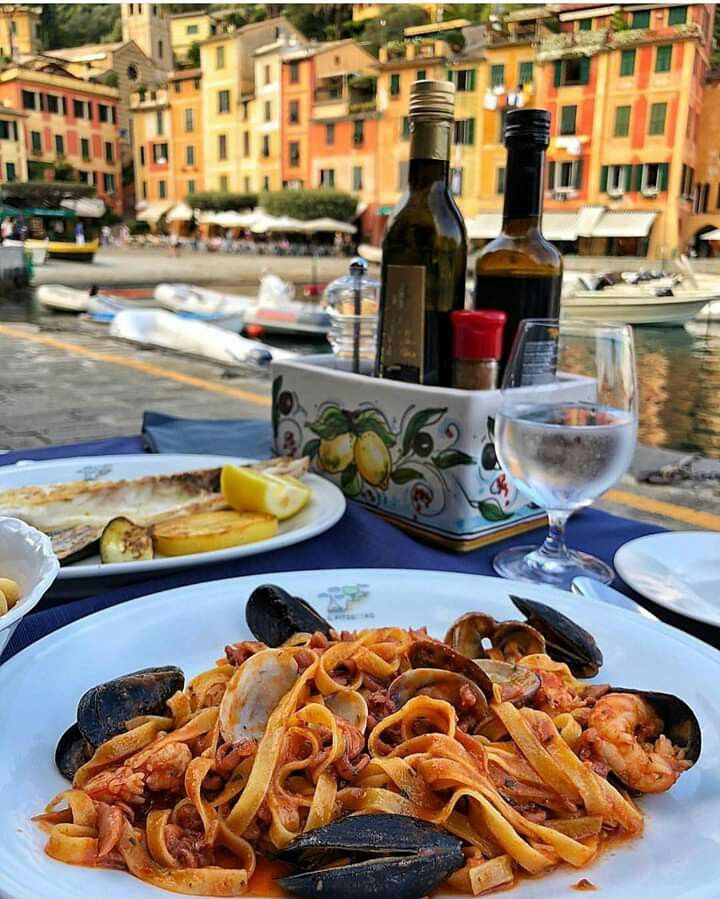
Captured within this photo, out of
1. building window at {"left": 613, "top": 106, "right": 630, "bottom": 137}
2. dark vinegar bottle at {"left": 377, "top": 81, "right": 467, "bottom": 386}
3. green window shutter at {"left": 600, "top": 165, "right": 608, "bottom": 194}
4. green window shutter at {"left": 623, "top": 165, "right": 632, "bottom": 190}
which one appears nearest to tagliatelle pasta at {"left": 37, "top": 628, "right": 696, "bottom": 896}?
dark vinegar bottle at {"left": 377, "top": 81, "right": 467, "bottom": 386}

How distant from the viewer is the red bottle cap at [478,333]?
45.3 inches

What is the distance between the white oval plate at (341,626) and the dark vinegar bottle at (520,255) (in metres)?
0.54

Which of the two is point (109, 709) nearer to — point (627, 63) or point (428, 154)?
point (428, 154)

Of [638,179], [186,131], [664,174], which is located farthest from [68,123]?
[664,174]

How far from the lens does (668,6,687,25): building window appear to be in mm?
15231

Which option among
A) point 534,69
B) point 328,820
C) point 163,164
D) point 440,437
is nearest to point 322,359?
point 440,437

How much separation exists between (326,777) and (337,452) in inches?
31.9

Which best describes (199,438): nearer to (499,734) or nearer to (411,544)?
(411,544)

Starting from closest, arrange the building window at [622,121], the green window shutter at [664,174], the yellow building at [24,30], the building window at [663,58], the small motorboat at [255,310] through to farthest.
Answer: the yellow building at [24,30]
the small motorboat at [255,310]
the building window at [663,58]
the green window shutter at [664,174]
the building window at [622,121]

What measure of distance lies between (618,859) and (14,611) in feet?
1.56

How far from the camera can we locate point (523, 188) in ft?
4.05

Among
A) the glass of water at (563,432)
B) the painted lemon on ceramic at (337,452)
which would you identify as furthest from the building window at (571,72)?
the glass of water at (563,432)

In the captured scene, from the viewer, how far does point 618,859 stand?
524 mm

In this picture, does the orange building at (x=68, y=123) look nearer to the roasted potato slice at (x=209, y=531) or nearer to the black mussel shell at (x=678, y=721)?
the roasted potato slice at (x=209, y=531)
